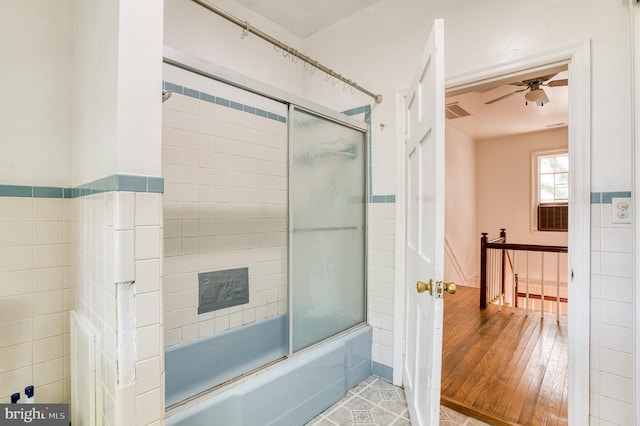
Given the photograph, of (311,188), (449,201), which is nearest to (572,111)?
(311,188)

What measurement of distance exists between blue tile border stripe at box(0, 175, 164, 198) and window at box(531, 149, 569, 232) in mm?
6376

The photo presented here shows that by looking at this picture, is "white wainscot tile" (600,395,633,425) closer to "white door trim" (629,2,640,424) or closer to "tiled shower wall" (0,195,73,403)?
"white door trim" (629,2,640,424)

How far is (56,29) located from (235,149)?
1058 mm

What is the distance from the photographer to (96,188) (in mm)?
1036

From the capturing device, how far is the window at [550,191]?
17.6ft

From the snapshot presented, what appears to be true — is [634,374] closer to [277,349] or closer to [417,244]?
[417,244]

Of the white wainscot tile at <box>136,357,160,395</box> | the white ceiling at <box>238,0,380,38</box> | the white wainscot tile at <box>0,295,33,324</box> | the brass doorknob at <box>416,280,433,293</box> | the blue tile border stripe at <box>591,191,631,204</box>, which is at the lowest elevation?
the white wainscot tile at <box>136,357,160,395</box>

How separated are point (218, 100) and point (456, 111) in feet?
11.3

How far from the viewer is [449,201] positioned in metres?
5.08

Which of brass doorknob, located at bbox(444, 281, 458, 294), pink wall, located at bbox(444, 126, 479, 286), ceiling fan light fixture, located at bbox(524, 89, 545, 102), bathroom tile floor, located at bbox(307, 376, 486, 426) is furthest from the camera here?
pink wall, located at bbox(444, 126, 479, 286)

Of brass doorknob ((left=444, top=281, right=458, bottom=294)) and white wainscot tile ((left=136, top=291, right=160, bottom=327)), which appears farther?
brass doorknob ((left=444, top=281, right=458, bottom=294))

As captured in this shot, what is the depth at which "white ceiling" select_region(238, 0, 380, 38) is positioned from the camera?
218 centimetres

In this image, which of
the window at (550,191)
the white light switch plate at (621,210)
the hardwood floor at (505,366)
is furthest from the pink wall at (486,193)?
the white light switch plate at (621,210)

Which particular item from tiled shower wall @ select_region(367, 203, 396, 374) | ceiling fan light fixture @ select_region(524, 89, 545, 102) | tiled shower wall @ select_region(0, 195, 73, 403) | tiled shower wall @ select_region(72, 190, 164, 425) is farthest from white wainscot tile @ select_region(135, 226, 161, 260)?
ceiling fan light fixture @ select_region(524, 89, 545, 102)
